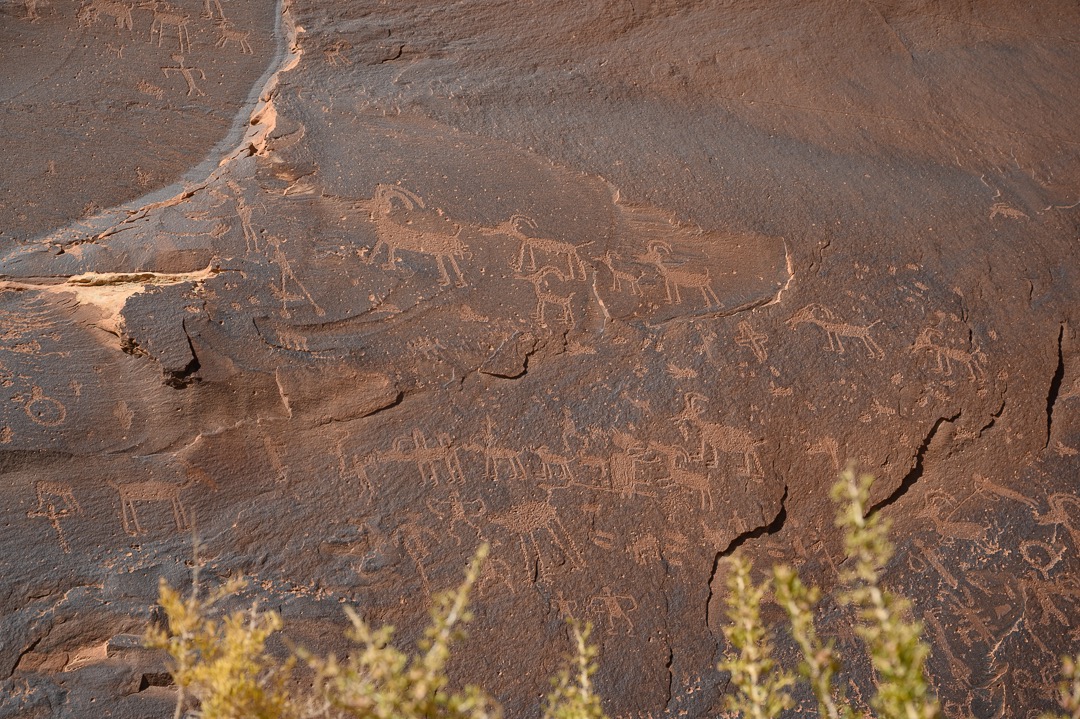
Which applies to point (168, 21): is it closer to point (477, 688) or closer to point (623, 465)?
point (623, 465)

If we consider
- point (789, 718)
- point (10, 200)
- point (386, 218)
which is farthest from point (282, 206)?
point (789, 718)

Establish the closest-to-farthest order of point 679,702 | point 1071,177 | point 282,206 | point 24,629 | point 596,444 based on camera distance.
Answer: point 24,629 → point 679,702 → point 596,444 → point 282,206 → point 1071,177

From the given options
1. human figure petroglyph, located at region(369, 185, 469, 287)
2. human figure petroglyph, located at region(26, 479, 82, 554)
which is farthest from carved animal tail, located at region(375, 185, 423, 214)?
human figure petroglyph, located at region(26, 479, 82, 554)

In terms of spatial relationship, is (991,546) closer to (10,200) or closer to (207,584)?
(207,584)

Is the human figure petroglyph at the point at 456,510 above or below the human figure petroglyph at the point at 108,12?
below

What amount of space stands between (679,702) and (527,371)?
1294 mm

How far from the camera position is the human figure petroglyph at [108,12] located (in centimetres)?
418

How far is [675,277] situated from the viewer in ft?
11.6

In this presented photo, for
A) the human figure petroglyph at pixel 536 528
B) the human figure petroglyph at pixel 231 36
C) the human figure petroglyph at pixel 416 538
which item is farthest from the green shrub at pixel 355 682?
the human figure petroglyph at pixel 231 36

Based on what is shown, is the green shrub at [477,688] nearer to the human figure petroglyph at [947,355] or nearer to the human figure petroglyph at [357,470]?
the human figure petroglyph at [357,470]

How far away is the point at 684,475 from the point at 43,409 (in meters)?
2.28

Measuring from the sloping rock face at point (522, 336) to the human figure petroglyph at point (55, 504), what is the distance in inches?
0.7

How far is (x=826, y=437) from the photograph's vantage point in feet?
10.8

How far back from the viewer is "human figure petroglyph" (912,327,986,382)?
346cm
